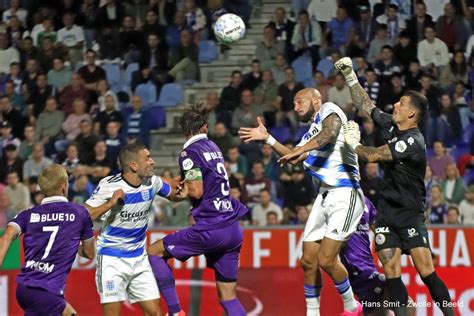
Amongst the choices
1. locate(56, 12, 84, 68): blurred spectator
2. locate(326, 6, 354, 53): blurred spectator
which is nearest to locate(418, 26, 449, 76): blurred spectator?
locate(326, 6, 354, 53): blurred spectator

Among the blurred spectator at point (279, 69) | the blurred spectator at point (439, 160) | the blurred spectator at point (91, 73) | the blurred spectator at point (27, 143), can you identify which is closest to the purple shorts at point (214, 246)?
the blurred spectator at point (439, 160)

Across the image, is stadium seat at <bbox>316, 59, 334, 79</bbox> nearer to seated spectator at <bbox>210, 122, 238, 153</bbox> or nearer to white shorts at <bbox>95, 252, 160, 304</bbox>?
seated spectator at <bbox>210, 122, 238, 153</bbox>

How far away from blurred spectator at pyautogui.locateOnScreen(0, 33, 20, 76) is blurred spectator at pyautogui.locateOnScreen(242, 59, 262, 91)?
4314 millimetres

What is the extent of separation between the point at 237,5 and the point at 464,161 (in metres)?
5.19

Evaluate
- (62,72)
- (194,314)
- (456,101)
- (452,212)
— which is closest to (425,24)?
(456,101)

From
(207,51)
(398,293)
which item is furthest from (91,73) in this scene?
(398,293)

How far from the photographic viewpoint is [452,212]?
15117 mm

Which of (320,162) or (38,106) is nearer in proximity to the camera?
(320,162)

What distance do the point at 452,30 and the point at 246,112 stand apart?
12.2 ft

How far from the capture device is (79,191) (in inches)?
636

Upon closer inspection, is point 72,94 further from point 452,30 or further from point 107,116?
point 452,30

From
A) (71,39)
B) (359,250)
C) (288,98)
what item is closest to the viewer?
(359,250)

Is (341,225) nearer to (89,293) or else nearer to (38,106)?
(89,293)

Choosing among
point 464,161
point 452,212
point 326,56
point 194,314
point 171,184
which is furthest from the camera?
point 326,56
